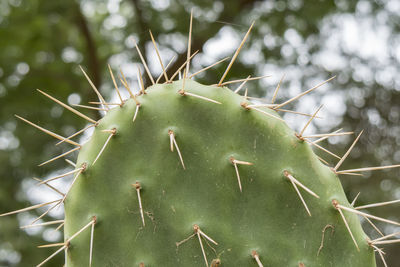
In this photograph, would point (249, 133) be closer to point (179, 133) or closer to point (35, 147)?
point (179, 133)

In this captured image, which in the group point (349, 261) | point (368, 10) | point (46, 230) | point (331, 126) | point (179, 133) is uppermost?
point (179, 133)

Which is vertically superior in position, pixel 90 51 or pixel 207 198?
pixel 207 198

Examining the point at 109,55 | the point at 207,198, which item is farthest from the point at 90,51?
the point at 207,198

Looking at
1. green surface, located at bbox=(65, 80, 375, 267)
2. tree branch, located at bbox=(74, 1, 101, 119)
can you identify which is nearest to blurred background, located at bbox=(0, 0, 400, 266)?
tree branch, located at bbox=(74, 1, 101, 119)

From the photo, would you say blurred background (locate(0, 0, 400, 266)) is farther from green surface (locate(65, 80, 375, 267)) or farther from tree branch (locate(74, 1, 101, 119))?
green surface (locate(65, 80, 375, 267))

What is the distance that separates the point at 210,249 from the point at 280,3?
3.45 meters

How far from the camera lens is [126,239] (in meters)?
0.97

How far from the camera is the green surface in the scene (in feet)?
3.14

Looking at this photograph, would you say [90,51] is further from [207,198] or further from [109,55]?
[207,198]

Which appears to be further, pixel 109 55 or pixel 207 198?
pixel 109 55

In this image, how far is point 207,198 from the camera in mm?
977

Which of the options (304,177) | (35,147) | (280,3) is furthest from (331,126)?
(304,177)

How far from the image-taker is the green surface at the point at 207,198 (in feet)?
3.14

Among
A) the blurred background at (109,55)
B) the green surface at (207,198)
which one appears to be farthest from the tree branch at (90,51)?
the green surface at (207,198)
